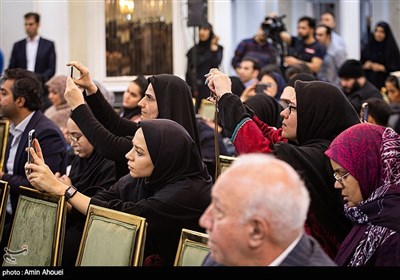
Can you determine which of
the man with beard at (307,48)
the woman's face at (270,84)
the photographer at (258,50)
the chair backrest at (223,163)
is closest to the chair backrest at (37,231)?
the chair backrest at (223,163)

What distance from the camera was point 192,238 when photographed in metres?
3.18

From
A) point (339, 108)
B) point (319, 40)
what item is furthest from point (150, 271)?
point (319, 40)

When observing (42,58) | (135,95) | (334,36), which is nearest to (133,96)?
(135,95)

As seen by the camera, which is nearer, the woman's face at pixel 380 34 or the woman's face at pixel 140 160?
the woman's face at pixel 140 160

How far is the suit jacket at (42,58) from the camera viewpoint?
10289mm

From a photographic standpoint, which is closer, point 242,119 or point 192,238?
point 192,238

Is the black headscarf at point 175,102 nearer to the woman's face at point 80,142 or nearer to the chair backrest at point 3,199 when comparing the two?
the woman's face at point 80,142

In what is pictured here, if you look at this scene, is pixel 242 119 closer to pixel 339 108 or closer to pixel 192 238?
pixel 339 108

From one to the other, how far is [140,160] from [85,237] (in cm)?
42

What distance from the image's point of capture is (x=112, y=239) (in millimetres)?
3510

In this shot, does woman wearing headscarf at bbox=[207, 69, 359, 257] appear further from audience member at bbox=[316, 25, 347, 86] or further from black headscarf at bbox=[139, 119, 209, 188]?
audience member at bbox=[316, 25, 347, 86]

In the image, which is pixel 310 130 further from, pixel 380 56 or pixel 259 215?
pixel 380 56

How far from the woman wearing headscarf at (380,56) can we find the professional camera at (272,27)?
1204 millimetres

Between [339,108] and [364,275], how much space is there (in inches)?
64.5
